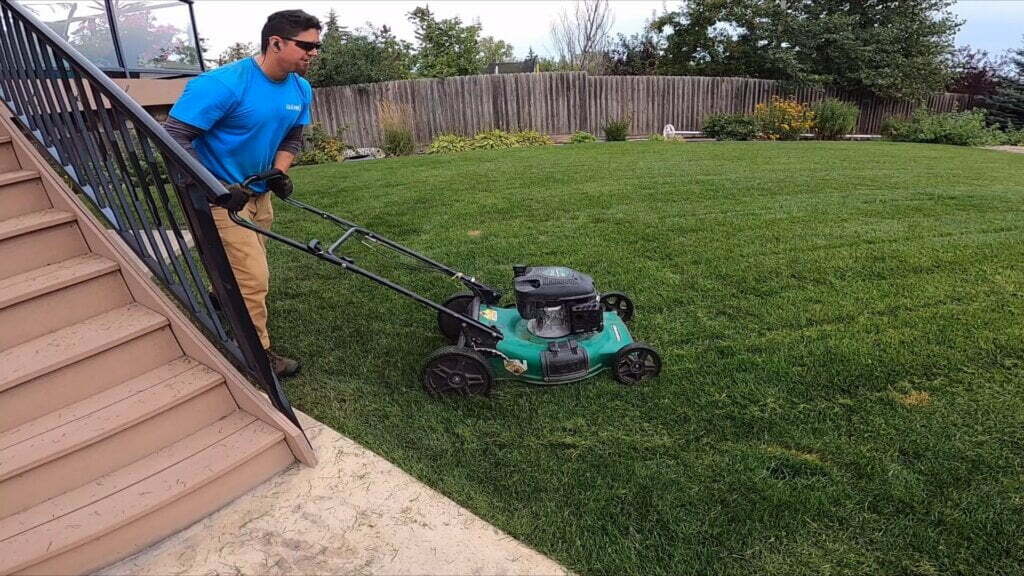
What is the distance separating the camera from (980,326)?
10.7ft

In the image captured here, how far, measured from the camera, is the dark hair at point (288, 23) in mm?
2523

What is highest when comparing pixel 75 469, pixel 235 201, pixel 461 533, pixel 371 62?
pixel 371 62

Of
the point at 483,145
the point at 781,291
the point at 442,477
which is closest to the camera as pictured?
the point at 442,477

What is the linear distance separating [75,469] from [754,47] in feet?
64.9

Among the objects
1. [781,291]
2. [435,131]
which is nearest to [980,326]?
[781,291]

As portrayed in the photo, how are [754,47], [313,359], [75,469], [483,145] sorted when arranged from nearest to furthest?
[75,469]
[313,359]
[483,145]
[754,47]

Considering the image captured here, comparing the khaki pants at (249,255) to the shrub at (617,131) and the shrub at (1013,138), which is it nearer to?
the shrub at (617,131)

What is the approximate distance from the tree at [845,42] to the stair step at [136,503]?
57.6 ft

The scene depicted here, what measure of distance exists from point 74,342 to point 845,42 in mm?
19095

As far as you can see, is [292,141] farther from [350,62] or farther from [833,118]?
[833,118]

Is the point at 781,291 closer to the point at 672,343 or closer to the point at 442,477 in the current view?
the point at 672,343

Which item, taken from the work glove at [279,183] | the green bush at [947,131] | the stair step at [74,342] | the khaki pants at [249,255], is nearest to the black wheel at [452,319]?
the khaki pants at [249,255]

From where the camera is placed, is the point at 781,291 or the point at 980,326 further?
the point at 781,291

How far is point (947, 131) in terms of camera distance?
1336 centimetres
